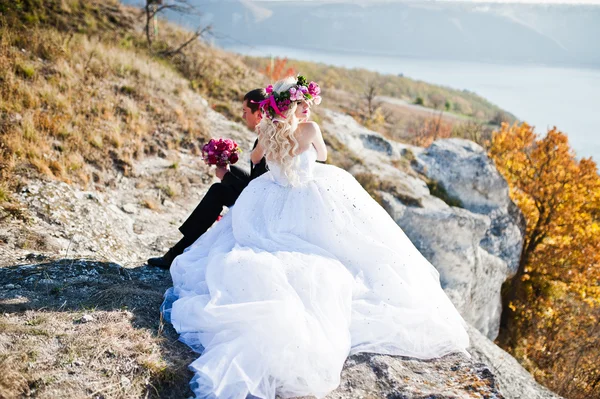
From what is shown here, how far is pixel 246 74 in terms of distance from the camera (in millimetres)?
14930

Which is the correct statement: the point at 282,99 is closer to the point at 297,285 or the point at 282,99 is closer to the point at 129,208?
the point at 297,285

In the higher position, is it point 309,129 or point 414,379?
point 309,129

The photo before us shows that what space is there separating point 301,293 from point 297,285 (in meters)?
0.08

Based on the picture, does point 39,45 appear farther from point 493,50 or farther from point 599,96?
point 493,50

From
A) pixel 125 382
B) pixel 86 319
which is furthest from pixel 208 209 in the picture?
pixel 125 382

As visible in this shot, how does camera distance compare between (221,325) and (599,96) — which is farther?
(599,96)

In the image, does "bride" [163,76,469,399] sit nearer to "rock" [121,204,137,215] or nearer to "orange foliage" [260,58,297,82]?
"rock" [121,204,137,215]

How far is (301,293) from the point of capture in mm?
3543

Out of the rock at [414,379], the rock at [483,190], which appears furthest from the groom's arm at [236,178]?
the rock at [483,190]

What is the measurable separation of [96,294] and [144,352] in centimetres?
120

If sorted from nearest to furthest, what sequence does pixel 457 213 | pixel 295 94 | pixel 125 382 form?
pixel 125 382 → pixel 295 94 → pixel 457 213

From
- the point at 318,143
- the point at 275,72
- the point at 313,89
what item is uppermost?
the point at 275,72

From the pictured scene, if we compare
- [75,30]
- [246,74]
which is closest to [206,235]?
[75,30]

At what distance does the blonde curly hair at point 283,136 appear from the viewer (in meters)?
4.41
